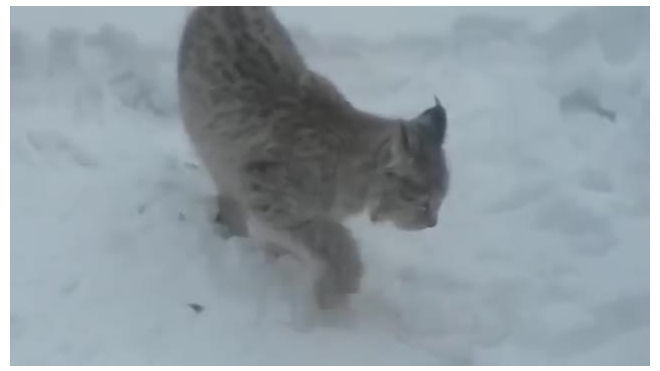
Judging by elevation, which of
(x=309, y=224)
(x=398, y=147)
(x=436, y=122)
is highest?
(x=436, y=122)

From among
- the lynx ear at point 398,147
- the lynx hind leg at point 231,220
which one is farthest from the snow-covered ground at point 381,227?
the lynx ear at point 398,147

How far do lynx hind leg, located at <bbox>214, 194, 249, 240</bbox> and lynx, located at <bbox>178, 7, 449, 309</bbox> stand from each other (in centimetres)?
21

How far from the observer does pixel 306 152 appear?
4.03 metres

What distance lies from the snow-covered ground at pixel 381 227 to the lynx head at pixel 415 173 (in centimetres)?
47

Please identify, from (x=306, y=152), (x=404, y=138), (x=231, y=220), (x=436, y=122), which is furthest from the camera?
(x=231, y=220)

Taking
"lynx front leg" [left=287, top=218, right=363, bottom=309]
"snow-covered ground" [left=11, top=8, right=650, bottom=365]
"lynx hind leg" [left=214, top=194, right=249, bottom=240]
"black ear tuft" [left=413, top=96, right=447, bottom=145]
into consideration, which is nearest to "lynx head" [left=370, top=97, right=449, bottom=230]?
"black ear tuft" [left=413, top=96, right=447, bottom=145]

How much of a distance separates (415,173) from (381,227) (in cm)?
86

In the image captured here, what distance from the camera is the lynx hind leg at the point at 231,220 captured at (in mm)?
4578

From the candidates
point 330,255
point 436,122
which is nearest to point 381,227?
A: point 330,255

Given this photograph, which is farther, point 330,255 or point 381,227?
point 381,227

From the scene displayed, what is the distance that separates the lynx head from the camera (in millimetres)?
3846

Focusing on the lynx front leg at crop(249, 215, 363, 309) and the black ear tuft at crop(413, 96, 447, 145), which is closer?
the black ear tuft at crop(413, 96, 447, 145)

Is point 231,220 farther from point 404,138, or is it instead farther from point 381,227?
point 404,138

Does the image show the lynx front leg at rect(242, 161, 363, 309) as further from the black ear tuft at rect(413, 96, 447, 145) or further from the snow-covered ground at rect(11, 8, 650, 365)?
the black ear tuft at rect(413, 96, 447, 145)
